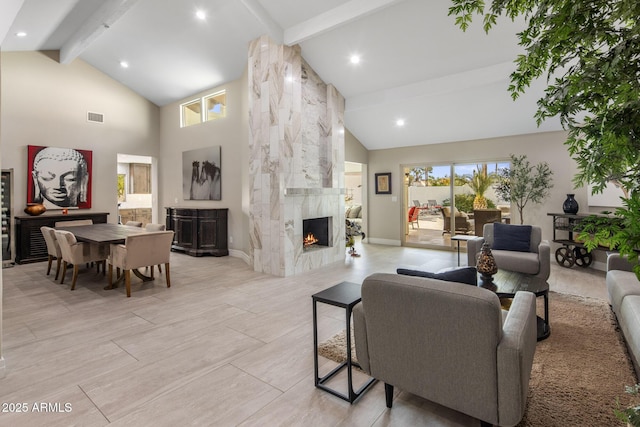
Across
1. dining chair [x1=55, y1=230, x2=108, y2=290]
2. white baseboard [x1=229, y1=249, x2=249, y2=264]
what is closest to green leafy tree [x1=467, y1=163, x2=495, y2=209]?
white baseboard [x1=229, y1=249, x2=249, y2=264]

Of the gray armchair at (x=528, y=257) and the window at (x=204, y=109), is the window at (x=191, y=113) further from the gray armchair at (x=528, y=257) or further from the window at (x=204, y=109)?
the gray armchair at (x=528, y=257)

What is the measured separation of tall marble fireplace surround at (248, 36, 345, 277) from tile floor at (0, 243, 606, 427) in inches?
28.8

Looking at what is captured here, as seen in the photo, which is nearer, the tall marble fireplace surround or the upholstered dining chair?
the upholstered dining chair

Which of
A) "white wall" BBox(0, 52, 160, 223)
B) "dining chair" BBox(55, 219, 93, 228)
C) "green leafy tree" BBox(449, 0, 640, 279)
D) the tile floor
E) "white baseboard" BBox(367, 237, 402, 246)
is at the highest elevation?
"white wall" BBox(0, 52, 160, 223)

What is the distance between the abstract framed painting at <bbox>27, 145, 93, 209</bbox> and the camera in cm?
639

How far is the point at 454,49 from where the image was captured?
4.82m

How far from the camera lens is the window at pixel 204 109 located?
7152mm

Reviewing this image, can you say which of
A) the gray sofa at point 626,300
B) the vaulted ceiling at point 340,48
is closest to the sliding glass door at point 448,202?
the vaulted ceiling at point 340,48

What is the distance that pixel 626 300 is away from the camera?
2.61 metres

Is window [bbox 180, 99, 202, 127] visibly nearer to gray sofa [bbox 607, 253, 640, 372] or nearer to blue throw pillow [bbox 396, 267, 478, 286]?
blue throw pillow [bbox 396, 267, 478, 286]

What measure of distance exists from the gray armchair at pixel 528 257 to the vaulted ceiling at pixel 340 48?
2525 millimetres

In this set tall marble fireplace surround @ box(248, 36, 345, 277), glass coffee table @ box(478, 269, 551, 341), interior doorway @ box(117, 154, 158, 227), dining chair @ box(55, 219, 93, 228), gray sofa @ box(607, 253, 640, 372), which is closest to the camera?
gray sofa @ box(607, 253, 640, 372)

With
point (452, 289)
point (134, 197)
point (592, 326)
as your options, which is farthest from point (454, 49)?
point (134, 197)

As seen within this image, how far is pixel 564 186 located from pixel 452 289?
19.9ft
